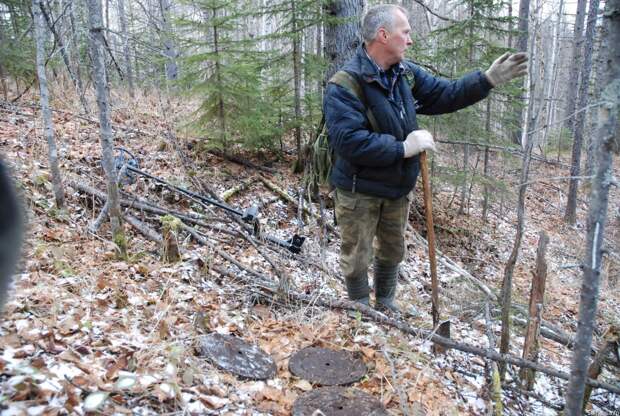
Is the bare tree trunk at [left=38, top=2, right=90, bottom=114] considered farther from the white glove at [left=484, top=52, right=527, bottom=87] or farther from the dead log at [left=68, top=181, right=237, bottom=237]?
the white glove at [left=484, top=52, right=527, bottom=87]

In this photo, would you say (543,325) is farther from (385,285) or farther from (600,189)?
(600,189)

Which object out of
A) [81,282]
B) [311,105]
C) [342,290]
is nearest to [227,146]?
[311,105]

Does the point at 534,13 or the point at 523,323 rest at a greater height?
the point at 534,13

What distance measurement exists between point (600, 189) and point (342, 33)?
577 centimetres

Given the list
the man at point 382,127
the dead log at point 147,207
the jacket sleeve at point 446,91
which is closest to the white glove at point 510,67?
the man at point 382,127

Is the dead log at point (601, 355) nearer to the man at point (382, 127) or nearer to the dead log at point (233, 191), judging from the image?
the man at point (382, 127)

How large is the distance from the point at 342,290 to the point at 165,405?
9.27ft

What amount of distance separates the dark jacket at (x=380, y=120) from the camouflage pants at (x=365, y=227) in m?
0.13

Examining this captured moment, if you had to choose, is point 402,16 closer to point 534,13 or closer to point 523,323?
point 534,13

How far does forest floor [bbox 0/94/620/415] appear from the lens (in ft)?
8.68

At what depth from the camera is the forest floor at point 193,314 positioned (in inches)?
104

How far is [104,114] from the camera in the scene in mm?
4316

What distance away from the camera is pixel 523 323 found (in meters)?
5.06

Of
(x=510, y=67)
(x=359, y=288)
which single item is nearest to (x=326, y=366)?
(x=359, y=288)
